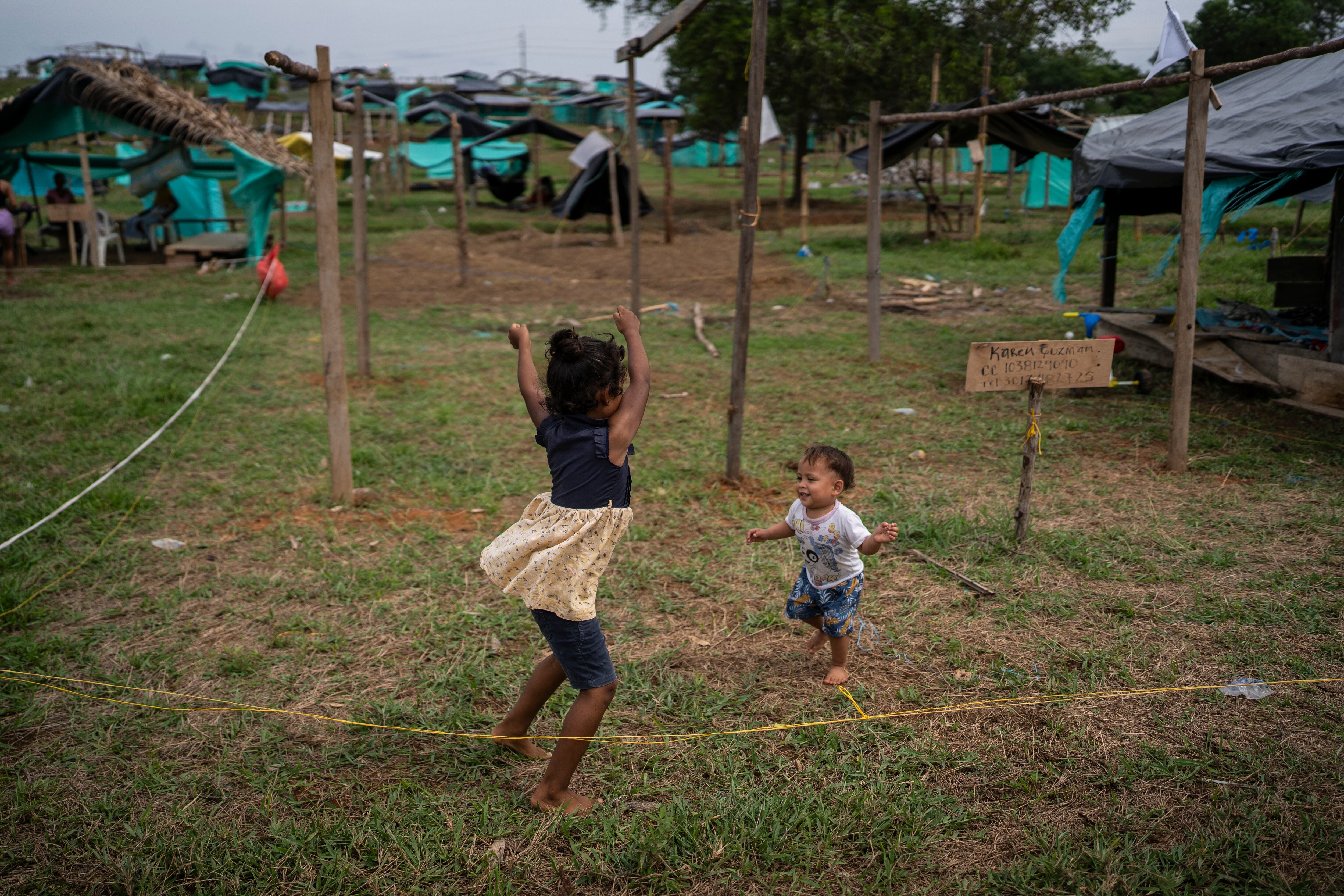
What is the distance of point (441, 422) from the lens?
6848 millimetres

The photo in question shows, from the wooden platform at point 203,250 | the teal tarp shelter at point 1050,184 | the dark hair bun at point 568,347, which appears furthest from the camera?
the teal tarp shelter at point 1050,184

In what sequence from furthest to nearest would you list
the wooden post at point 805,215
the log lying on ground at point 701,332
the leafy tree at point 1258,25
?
the leafy tree at point 1258,25 < the wooden post at point 805,215 < the log lying on ground at point 701,332

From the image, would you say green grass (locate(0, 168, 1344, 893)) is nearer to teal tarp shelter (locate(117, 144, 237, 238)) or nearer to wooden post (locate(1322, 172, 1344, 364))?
wooden post (locate(1322, 172, 1344, 364))

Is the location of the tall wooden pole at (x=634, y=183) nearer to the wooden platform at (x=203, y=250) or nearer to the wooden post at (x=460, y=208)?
the wooden post at (x=460, y=208)

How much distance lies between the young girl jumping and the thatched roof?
1360 centimetres

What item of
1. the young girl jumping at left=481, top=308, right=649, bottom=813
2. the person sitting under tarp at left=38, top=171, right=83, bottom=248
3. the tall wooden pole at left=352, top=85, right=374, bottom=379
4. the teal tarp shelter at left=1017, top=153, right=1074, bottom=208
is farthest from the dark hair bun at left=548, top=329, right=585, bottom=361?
the teal tarp shelter at left=1017, top=153, right=1074, bottom=208

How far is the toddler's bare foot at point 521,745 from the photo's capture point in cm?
291

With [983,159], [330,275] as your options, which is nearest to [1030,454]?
[330,275]

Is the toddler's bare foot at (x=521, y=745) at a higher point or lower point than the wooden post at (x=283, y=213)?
lower

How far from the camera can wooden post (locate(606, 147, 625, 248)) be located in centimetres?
1752

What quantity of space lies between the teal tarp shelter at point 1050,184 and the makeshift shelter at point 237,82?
33954mm

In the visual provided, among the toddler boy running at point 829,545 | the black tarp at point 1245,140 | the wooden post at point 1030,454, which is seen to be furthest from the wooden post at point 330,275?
the black tarp at point 1245,140

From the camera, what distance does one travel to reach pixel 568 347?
7.97 feet

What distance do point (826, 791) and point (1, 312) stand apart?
39.3 ft
